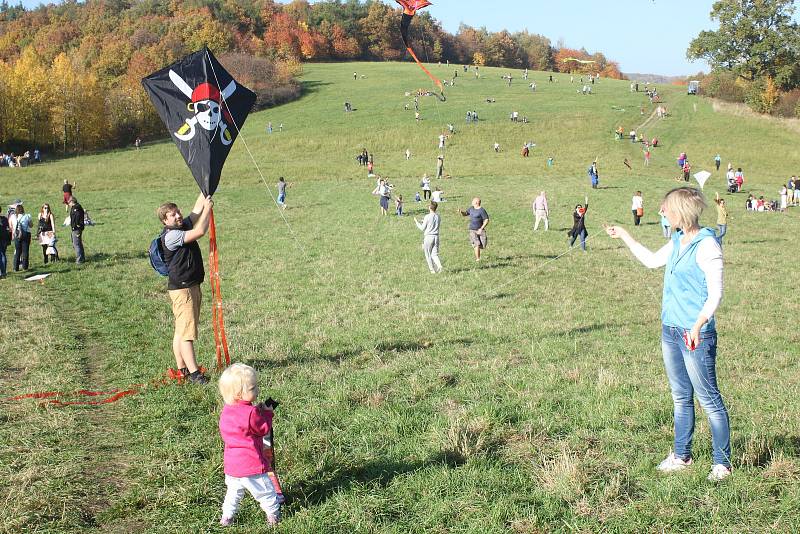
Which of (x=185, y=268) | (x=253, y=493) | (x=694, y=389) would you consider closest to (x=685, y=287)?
(x=694, y=389)

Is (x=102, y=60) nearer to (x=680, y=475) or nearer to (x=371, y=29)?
(x=371, y=29)

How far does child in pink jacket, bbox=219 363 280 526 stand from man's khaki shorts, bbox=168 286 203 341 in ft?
11.8

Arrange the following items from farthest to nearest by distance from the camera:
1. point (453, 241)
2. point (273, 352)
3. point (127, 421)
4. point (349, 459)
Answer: point (453, 241)
point (273, 352)
point (127, 421)
point (349, 459)

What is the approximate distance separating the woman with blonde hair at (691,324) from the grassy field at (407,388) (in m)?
0.29

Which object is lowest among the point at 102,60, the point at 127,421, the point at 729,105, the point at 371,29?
the point at 127,421

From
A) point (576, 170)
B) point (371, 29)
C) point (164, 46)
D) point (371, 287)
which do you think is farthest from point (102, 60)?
point (371, 287)

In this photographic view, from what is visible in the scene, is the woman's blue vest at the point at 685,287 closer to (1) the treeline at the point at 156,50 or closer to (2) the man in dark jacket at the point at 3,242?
(2) the man in dark jacket at the point at 3,242

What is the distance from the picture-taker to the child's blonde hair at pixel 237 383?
463 cm

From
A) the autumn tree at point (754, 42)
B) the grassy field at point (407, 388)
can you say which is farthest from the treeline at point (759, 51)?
the grassy field at point (407, 388)

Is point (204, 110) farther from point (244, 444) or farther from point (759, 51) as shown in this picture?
point (759, 51)

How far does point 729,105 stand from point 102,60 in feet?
311

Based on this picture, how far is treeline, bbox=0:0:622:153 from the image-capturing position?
237 feet

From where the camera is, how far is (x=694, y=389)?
503cm

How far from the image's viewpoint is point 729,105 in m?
74.5
